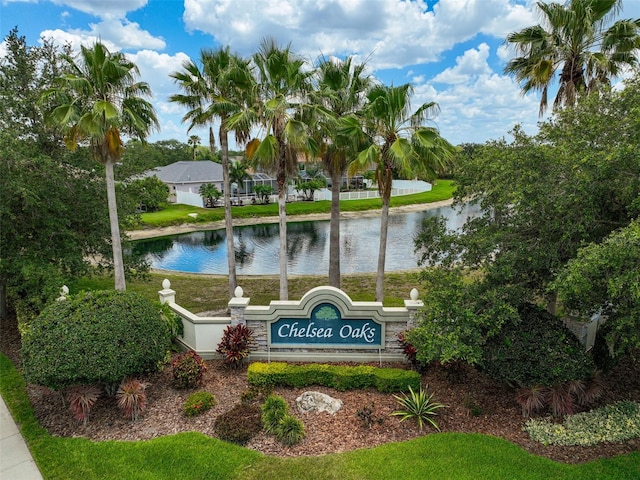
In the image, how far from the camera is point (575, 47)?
1092 centimetres

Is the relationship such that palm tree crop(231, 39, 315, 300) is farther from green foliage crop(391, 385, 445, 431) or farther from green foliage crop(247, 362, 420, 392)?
green foliage crop(391, 385, 445, 431)

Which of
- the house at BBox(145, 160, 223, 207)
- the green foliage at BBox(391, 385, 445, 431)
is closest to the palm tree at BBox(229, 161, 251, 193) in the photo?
the house at BBox(145, 160, 223, 207)

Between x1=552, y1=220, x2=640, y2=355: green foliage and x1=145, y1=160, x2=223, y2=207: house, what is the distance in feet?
140

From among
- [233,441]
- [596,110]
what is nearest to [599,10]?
[596,110]

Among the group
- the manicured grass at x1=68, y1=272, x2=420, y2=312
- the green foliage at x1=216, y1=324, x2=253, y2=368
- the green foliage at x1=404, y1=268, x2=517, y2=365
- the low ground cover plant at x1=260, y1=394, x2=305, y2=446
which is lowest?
the manicured grass at x1=68, y1=272, x2=420, y2=312

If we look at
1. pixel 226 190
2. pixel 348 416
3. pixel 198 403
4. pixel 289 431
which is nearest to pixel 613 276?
pixel 348 416

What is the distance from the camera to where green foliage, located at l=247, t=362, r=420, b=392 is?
8586 mm

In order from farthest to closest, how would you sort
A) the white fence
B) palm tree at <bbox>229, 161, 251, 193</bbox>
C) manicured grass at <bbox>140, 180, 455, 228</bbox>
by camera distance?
palm tree at <bbox>229, 161, 251, 193</bbox>, manicured grass at <bbox>140, 180, 455, 228</bbox>, the white fence

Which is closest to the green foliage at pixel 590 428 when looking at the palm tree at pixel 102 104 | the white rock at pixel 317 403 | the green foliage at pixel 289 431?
the white rock at pixel 317 403

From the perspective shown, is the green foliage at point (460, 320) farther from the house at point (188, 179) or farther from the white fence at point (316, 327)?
the house at point (188, 179)

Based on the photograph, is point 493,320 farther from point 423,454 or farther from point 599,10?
point 599,10

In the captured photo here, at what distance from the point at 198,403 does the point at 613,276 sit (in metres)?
7.35

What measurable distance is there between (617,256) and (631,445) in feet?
12.2

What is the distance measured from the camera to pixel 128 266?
45.4 ft
